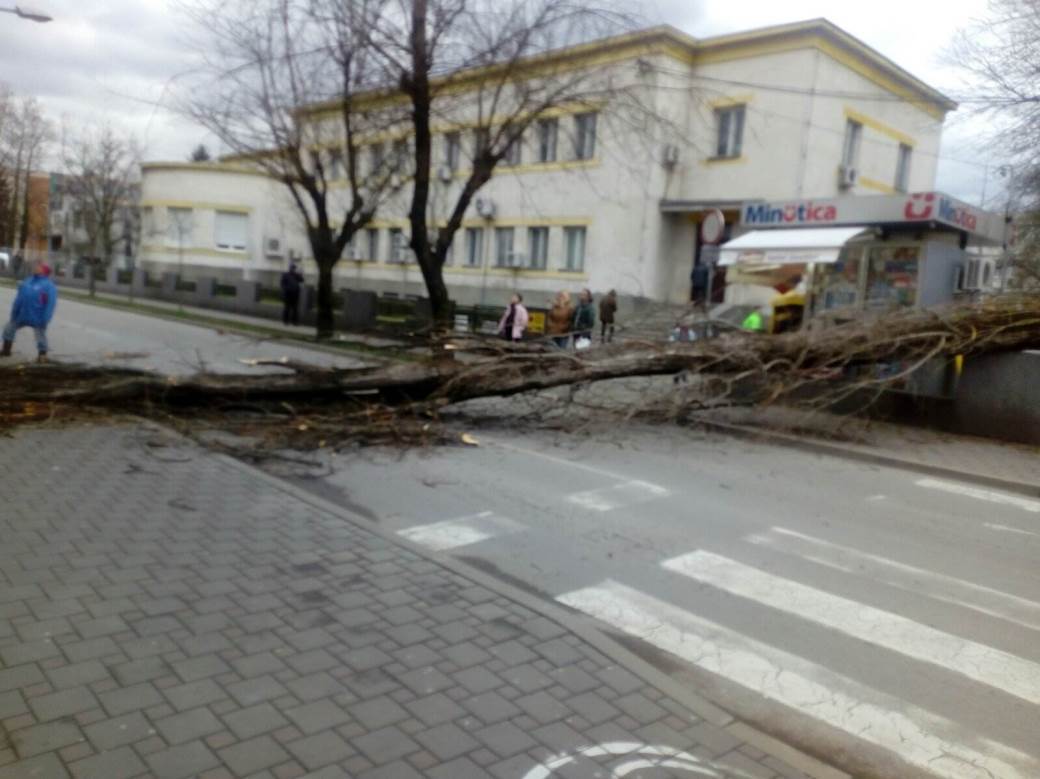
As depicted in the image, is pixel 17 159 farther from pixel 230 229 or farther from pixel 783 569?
pixel 783 569

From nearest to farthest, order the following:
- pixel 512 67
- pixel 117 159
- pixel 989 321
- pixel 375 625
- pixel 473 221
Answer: pixel 375 625 → pixel 989 321 → pixel 512 67 → pixel 473 221 → pixel 117 159

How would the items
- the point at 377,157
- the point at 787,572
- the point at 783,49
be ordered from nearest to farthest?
the point at 787,572
the point at 377,157
the point at 783,49

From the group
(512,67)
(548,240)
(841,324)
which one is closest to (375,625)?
(841,324)

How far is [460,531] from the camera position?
664 centimetres

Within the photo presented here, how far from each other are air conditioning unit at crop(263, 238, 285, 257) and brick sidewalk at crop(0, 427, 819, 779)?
4255 centimetres

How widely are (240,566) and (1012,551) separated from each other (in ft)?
19.2

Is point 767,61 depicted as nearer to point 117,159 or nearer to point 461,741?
point 461,741

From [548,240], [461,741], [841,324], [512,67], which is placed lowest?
[461,741]

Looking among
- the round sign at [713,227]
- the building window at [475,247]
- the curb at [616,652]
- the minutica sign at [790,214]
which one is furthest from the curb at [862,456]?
the building window at [475,247]

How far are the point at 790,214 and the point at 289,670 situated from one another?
13.8 metres

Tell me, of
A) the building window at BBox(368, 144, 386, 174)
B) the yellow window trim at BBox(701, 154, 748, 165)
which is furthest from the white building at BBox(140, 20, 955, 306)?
the building window at BBox(368, 144, 386, 174)

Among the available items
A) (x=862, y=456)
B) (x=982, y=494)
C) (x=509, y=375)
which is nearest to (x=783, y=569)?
(x=982, y=494)

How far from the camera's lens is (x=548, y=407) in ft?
38.6

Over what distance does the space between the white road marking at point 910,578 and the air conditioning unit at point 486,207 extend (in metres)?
26.9
